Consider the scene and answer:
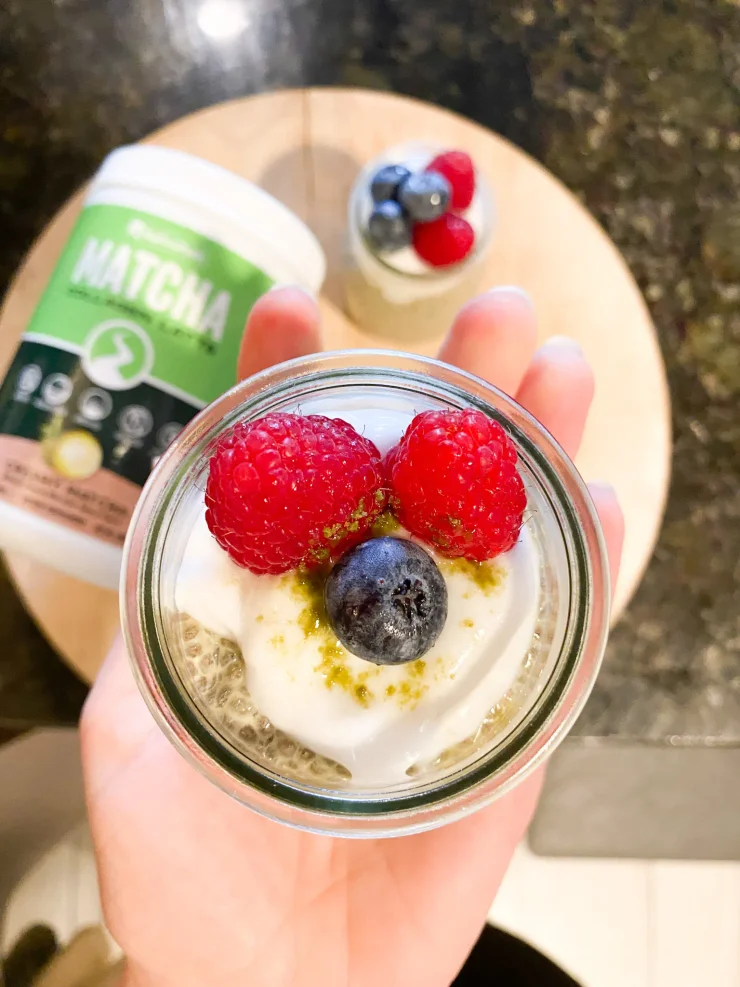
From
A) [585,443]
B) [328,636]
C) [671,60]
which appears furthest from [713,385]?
[328,636]

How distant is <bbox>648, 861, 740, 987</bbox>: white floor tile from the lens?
4.40 ft

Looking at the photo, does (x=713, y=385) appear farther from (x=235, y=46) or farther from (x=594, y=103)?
(x=235, y=46)

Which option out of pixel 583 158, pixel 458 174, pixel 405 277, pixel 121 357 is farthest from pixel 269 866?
pixel 583 158

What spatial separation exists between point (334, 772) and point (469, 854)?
28 cm

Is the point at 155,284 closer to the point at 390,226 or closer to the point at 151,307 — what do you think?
the point at 151,307

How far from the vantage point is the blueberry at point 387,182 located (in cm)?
97

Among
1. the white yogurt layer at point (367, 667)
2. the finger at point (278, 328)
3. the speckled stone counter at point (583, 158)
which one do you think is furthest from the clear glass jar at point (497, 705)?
the speckled stone counter at point (583, 158)

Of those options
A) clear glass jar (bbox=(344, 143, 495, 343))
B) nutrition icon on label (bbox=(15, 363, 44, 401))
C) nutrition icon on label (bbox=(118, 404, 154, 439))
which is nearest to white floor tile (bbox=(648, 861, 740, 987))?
clear glass jar (bbox=(344, 143, 495, 343))

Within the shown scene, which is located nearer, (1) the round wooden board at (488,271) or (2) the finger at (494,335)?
(2) the finger at (494,335)

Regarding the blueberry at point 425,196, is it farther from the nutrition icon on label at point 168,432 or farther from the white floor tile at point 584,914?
the white floor tile at point 584,914

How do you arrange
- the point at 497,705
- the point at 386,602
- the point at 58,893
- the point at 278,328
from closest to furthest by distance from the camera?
the point at 386,602, the point at 497,705, the point at 278,328, the point at 58,893

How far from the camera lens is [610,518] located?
2.96 feet

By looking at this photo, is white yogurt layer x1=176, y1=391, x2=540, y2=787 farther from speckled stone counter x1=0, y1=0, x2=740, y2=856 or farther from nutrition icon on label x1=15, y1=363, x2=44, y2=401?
speckled stone counter x1=0, y1=0, x2=740, y2=856

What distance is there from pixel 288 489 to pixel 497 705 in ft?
0.88
